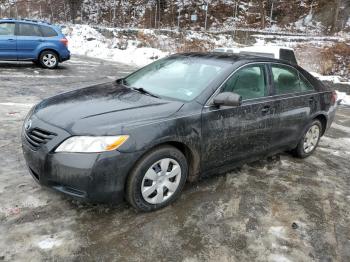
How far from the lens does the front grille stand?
10.4 feet

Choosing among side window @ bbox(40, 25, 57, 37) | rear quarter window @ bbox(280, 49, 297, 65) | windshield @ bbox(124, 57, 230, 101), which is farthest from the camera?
side window @ bbox(40, 25, 57, 37)

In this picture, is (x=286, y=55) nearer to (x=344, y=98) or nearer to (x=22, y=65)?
(x=344, y=98)

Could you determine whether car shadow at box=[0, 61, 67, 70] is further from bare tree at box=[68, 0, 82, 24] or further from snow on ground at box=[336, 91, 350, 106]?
bare tree at box=[68, 0, 82, 24]

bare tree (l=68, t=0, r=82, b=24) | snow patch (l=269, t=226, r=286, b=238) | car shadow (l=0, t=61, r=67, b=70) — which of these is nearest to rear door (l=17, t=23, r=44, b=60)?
car shadow (l=0, t=61, r=67, b=70)

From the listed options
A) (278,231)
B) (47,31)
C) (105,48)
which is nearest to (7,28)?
(47,31)

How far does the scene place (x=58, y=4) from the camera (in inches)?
1500

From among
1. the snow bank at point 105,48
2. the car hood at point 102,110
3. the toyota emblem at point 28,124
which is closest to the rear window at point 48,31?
the snow bank at point 105,48

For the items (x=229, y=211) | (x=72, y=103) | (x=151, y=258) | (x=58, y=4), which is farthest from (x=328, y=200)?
(x=58, y=4)

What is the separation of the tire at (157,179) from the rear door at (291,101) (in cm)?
167

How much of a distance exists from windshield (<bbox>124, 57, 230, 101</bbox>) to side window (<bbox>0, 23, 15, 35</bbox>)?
338 inches

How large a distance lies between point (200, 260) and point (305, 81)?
3248 mm

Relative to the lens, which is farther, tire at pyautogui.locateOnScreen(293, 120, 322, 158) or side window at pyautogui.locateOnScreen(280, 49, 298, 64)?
side window at pyautogui.locateOnScreen(280, 49, 298, 64)

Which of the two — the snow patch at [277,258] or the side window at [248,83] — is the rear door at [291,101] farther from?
the snow patch at [277,258]

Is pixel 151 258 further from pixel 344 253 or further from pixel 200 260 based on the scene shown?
pixel 344 253
